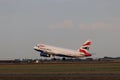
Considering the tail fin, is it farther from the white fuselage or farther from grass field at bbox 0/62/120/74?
grass field at bbox 0/62/120/74

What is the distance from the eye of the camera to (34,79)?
50.8 meters

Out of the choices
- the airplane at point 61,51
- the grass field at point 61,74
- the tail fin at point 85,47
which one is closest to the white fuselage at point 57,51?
the airplane at point 61,51

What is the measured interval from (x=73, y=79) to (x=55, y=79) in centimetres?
237

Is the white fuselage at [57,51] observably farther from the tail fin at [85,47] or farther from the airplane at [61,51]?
the tail fin at [85,47]

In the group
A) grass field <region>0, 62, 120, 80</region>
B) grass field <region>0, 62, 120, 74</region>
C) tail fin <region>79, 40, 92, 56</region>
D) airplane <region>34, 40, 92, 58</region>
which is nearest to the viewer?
grass field <region>0, 62, 120, 80</region>

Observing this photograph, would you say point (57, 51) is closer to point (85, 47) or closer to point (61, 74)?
point (85, 47)

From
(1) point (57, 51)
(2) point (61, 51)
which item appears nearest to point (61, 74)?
(1) point (57, 51)

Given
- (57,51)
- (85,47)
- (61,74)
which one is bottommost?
(61,74)

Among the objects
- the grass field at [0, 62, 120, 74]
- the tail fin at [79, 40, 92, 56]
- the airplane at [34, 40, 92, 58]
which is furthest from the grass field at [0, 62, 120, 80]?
the tail fin at [79, 40, 92, 56]

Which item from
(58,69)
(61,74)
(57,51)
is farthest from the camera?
(57,51)

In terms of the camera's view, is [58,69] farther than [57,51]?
No

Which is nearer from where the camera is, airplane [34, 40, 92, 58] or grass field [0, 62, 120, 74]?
grass field [0, 62, 120, 74]

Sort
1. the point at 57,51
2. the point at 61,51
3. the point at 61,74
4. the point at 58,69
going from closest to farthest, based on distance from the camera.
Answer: the point at 61,74
the point at 58,69
the point at 57,51
the point at 61,51

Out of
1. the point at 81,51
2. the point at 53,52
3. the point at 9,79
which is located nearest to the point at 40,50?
the point at 53,52
